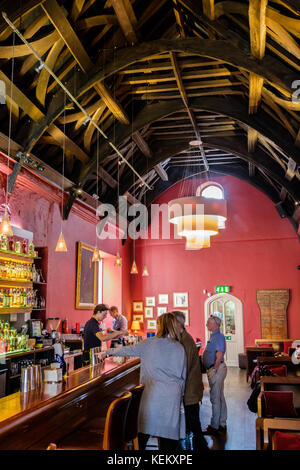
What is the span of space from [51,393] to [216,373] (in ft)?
9.61

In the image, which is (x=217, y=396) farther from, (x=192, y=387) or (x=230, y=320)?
(x=230, y=320)

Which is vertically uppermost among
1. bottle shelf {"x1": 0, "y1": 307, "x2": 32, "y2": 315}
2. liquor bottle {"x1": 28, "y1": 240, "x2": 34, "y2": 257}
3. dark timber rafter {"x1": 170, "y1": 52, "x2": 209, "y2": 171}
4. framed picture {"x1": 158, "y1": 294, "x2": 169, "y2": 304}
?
dark timber rafter {"x1": 170, "y1": 52, "x2": 209, "y2": 171}

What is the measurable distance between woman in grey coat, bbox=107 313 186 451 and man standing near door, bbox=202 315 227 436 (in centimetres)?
222

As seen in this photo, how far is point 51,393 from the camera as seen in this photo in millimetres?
3254

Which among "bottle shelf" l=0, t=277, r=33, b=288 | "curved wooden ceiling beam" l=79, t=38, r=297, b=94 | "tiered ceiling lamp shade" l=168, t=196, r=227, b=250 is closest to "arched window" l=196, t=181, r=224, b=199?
"tiered ceiling lamp shade" l=168, t=196, r=227, b=250

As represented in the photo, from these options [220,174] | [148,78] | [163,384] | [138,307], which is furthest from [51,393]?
[220,174]

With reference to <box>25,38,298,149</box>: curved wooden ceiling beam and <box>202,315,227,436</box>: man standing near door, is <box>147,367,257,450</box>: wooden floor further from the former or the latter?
<box>25,38,298,149</box>: curved wooden ceiling beam

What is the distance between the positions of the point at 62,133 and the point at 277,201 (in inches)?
292

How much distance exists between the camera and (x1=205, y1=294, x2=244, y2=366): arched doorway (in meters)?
13.0

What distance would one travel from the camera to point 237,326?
13102mm

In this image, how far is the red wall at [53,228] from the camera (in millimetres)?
7484

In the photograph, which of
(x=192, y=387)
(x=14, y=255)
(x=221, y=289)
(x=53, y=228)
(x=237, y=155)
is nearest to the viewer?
(x=192, y=387)

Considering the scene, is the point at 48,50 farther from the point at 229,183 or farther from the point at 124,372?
the point at 229,183

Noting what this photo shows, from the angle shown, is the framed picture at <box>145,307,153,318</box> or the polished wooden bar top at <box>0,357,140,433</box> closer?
the polished wooden bar top at <box>0,357,140,433</box>
